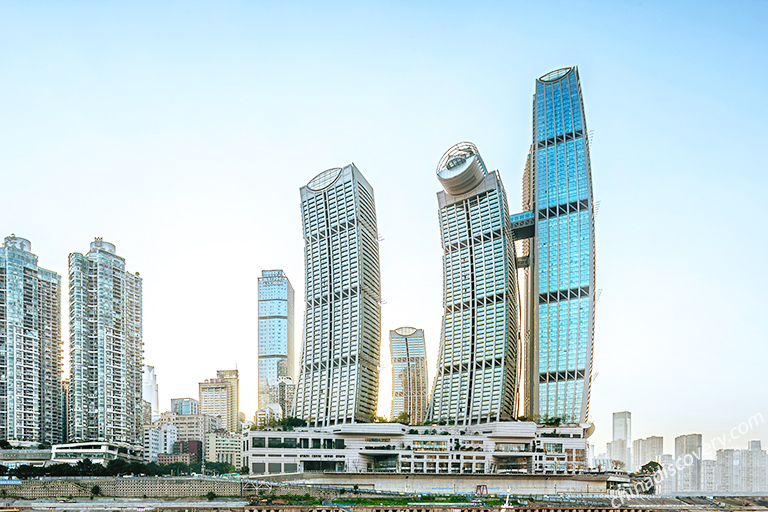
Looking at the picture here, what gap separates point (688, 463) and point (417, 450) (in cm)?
4392

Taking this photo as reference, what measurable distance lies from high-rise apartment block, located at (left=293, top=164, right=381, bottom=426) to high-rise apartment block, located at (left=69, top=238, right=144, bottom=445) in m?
39.9

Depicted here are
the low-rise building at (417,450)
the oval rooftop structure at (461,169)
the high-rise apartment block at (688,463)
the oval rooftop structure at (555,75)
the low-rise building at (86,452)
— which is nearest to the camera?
the high-rise apartment block at (688,463)

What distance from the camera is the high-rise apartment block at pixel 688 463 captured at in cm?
12912

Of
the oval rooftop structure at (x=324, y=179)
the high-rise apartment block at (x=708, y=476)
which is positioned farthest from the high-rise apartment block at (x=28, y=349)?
the high-rise apartment block at (x=708, y=476)

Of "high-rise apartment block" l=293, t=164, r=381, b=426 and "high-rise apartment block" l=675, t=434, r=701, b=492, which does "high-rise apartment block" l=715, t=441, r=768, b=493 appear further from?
"high-rise apartment block" l=293, t=164, r=381, b=426

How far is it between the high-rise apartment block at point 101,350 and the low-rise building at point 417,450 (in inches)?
1680

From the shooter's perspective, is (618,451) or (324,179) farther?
(618,451)

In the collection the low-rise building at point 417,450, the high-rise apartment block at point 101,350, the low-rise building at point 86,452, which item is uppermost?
the high-rise apartment block at point 101,350

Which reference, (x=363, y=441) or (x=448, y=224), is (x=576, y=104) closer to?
(x=448, y=224)

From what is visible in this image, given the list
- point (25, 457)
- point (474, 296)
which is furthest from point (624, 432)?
point (25, 457)

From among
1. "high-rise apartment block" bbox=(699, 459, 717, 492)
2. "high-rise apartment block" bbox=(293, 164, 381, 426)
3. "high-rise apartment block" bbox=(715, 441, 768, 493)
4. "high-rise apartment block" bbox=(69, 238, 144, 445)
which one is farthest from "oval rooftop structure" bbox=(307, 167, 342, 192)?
"high-rise apartment block" bbox=(715, 441, 768, 493)

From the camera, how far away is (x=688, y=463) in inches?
5113

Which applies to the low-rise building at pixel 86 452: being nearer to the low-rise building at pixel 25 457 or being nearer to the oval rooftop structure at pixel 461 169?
the low-rise building at pixel 25 457

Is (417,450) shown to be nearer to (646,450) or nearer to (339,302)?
(339,302)
